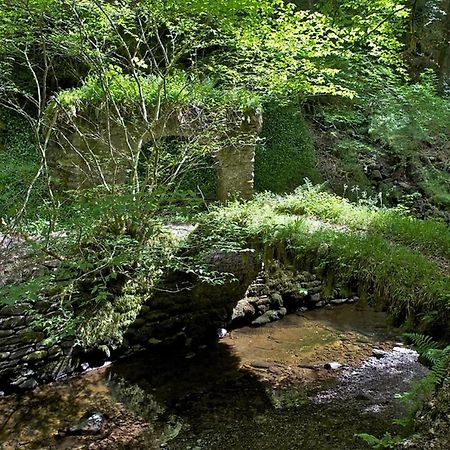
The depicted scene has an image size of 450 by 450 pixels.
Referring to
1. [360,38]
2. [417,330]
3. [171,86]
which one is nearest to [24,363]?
[171,86]

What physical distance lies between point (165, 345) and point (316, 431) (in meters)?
2.91

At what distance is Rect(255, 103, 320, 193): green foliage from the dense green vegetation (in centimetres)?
61

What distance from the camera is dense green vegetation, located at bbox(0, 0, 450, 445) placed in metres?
4.69

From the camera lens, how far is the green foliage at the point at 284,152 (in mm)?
11081

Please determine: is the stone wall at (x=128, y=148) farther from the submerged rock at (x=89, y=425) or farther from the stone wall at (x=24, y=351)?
the submerged rock at (x=89, y=425)

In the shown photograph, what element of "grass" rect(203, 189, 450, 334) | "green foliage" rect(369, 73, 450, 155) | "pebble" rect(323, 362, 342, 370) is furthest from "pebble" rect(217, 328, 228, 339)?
"green foliage" rect(369, 73, 450, 155)

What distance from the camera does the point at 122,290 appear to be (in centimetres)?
638

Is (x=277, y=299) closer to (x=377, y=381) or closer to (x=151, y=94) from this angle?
(x=377, y=381)

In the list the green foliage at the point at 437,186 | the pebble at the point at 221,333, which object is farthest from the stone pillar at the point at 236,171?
the green foliage at the point at 437,186

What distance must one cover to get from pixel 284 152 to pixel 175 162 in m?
5.84

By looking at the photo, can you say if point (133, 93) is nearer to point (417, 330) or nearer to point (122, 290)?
point (122, 290)

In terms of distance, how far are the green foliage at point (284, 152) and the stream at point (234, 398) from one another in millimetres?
4521

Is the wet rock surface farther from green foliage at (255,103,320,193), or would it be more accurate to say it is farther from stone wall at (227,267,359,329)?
green foliage at (255,103,320,193)

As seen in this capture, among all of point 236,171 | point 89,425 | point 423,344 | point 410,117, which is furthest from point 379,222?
point 410,117
